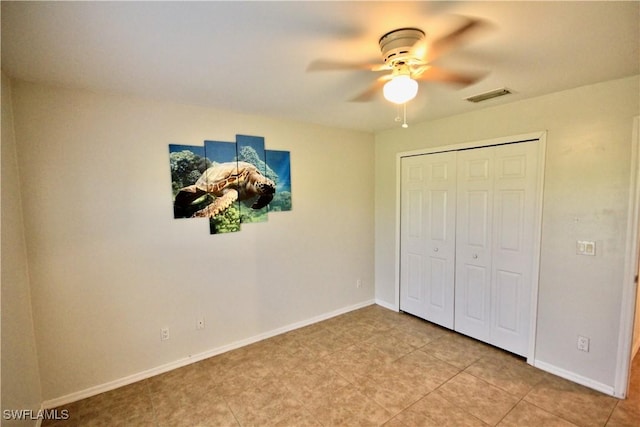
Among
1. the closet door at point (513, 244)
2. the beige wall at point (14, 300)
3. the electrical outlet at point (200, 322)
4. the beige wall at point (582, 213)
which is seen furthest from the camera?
the electrical outlet at point (200, 322)

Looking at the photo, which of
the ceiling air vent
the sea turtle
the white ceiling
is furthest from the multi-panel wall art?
the ceiling air vent

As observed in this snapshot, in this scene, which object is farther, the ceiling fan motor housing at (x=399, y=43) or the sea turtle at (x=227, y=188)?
the sea turtle at (x=227, y=188)

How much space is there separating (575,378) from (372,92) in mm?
2888

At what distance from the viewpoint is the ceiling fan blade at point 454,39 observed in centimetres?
140

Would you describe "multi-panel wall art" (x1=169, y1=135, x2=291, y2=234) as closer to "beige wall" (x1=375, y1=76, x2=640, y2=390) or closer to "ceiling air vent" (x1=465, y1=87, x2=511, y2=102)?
"ceiling air vent" (x1=465, y1=87, x2=511, y2=102)

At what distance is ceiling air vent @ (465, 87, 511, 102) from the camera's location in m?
2.35

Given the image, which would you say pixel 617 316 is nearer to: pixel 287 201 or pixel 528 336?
pixel 528 336

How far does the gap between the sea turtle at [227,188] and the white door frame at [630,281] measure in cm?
297

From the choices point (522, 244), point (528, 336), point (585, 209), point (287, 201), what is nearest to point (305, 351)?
point (287, 201)

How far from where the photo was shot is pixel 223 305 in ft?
9.51

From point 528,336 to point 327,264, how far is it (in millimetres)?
2144

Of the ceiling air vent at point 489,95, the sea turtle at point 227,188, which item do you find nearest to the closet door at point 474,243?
the ceiling air vent at point 489,95

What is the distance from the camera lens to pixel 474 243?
3016 millimetres

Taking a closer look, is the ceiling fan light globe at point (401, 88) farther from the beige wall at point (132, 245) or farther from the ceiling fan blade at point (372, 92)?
the beige wall at point (132, 245)
